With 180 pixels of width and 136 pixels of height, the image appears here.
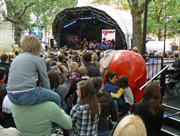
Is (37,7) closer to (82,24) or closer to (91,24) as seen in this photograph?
(82,24)

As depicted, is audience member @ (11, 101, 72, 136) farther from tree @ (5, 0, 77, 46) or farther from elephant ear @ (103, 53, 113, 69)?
tree @ (5, 0, 77, 46)

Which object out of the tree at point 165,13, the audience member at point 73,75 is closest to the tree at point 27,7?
the tree at point 165,13

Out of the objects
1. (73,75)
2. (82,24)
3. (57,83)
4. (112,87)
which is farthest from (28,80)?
(82,24)

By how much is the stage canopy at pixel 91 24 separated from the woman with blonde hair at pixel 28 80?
16923mm

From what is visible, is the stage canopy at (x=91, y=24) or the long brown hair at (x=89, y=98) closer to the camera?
the long brown hair at (x=89, y=98)

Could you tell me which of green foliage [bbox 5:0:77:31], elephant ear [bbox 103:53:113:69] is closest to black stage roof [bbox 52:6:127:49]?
green foliage [bbox 5:0:77:31]

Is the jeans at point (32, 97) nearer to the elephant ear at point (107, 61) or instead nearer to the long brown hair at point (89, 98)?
the long brown hair at point (89, 98)

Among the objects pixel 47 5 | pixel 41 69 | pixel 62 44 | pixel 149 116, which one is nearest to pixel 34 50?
pixel 41 69

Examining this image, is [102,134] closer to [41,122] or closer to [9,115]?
[41,122]

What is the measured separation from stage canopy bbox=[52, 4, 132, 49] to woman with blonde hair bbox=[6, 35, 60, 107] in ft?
55.5

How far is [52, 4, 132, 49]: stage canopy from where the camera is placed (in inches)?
752

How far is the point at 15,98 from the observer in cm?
226

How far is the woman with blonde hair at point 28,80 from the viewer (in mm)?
2242

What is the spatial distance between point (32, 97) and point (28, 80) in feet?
0.64
